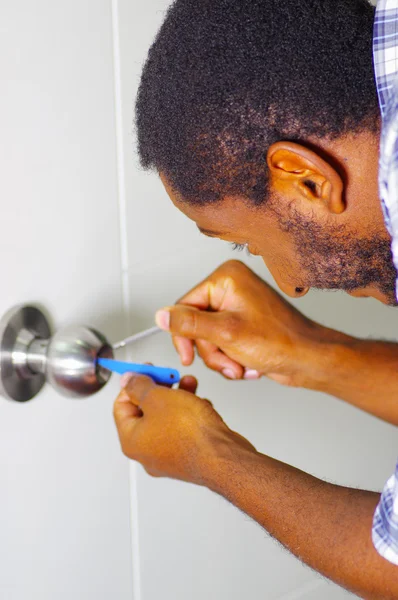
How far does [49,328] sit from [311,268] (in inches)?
10.0

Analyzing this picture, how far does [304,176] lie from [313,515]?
27cm

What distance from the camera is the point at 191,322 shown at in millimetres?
798

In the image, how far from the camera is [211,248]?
92cm

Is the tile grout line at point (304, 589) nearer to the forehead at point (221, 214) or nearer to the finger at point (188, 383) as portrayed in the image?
the finger at point (188, 383)

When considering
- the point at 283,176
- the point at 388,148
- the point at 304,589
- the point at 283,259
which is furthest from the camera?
the point at 304,589

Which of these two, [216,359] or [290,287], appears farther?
[216,359]

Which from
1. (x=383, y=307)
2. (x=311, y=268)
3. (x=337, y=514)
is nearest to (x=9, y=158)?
(x=311, y=268)

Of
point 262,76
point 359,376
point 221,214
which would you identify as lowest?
point 359,376

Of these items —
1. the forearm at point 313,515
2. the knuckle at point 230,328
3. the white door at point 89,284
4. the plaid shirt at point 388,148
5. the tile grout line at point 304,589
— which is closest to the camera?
the plaid shirt at point 388,148

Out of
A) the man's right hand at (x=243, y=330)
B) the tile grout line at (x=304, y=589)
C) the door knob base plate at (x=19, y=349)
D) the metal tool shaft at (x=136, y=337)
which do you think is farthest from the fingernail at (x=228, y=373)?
the tile grout line at (x=304, y=589)

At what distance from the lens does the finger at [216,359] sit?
2.82 feet

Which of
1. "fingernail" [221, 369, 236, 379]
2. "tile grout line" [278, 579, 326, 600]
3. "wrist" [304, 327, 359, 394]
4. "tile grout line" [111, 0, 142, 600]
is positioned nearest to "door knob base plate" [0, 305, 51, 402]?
"tile grout line" [111, 0, 142, 600]

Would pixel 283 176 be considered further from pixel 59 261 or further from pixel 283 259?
pixel 59 261

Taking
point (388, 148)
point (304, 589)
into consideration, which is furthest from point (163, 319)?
point (304, 589)
